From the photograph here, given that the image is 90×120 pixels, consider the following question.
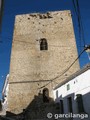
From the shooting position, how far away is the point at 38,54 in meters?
19.1

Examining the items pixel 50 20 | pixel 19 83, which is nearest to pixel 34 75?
pixel 19 83

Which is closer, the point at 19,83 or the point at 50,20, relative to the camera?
the point at 19,83

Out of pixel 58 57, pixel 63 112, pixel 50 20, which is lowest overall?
pixel 63 112

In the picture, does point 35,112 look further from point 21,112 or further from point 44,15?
point 44,15

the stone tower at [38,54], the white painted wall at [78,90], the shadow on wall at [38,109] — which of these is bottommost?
the shadow on wall at [38,109]

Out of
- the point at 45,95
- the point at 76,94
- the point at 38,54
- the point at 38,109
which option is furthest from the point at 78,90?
the point at 38,54

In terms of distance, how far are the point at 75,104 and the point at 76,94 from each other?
64 cm

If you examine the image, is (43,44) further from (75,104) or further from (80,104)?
(80,104)

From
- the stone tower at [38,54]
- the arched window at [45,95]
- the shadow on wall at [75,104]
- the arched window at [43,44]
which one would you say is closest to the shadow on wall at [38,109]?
the arched window at [45,95]

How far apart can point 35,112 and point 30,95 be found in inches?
60.5

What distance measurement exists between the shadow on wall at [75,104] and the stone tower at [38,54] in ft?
9.58

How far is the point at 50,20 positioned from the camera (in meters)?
20.5

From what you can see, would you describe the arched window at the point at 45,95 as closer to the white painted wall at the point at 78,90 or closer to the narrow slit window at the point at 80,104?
the white painted wall at the point at 78,90

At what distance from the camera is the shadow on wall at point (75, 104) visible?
11.2m
